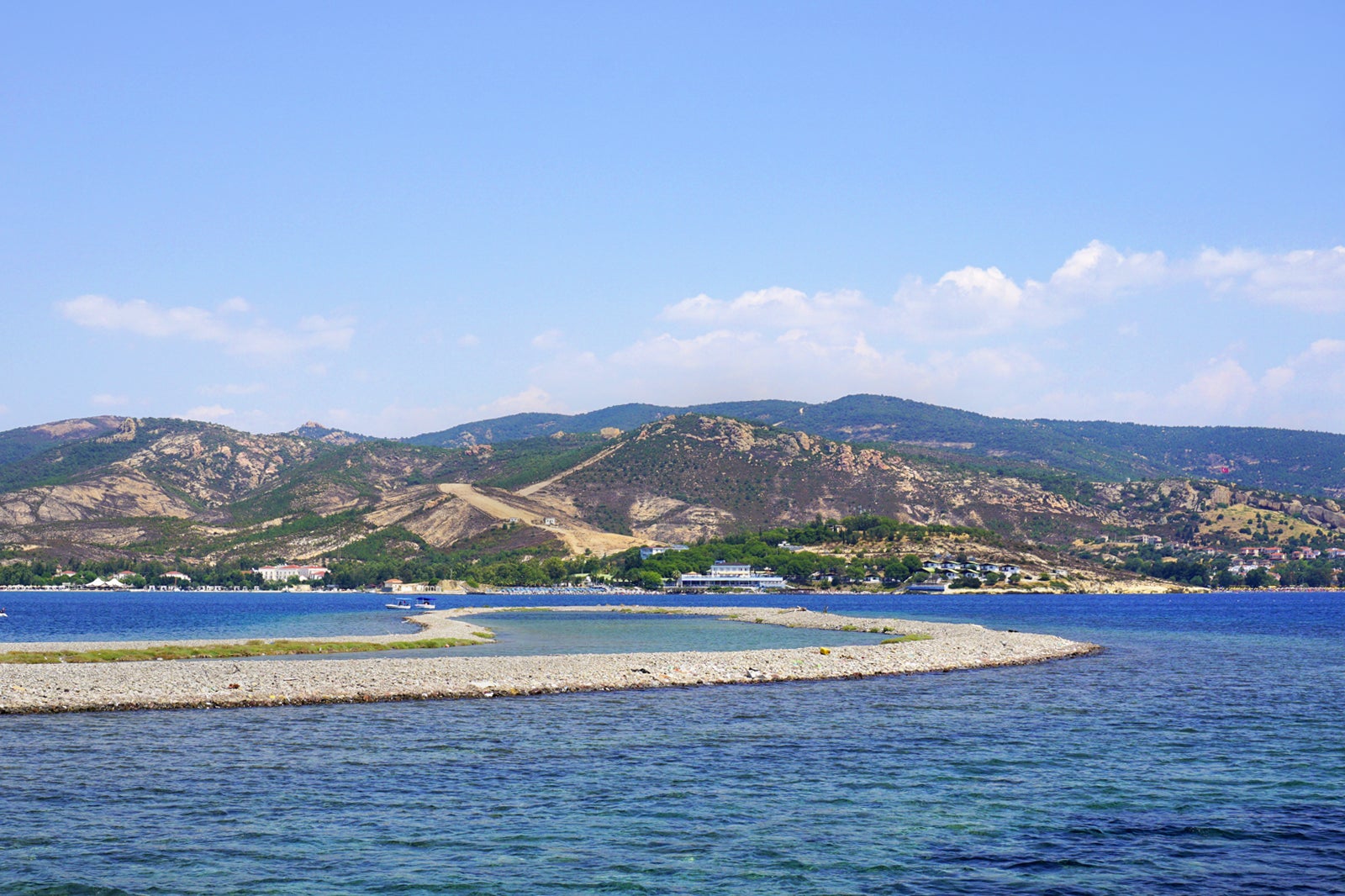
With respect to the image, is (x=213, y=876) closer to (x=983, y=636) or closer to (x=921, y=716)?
(x=921, y=716)

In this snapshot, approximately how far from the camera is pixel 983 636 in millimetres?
77938

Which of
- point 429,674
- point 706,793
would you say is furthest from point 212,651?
point 706,793

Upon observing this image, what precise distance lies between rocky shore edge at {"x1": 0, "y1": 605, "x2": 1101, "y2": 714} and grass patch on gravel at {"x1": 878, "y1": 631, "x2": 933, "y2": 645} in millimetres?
3826

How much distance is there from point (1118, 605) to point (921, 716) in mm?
145241

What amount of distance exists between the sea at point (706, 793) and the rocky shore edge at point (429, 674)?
Result: 2.00 meters

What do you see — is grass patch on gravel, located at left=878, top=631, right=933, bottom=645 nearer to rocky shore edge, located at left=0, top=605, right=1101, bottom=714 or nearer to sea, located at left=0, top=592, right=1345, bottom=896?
rocky shore edge, located at left=0, top=605, right=1101, bottom=714

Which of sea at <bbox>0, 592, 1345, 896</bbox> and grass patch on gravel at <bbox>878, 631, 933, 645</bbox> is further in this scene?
grass patch on gravel at <bbox>878, 631, 933, 645</bbox>

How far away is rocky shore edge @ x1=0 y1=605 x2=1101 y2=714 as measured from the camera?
44.0 metres

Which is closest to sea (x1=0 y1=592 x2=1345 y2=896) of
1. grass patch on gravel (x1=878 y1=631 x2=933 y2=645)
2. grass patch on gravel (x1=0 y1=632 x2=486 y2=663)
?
grass patch on gravel (x1=0 y1=632 x2=486 y2=663)

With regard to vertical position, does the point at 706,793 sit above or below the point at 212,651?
above

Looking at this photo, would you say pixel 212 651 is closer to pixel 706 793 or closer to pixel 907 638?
pixel 907 638

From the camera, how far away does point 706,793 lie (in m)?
28.3

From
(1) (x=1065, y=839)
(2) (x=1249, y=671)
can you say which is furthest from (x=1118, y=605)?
(1) (x=1065, y=839)

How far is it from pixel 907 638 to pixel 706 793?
54618 millimetres
